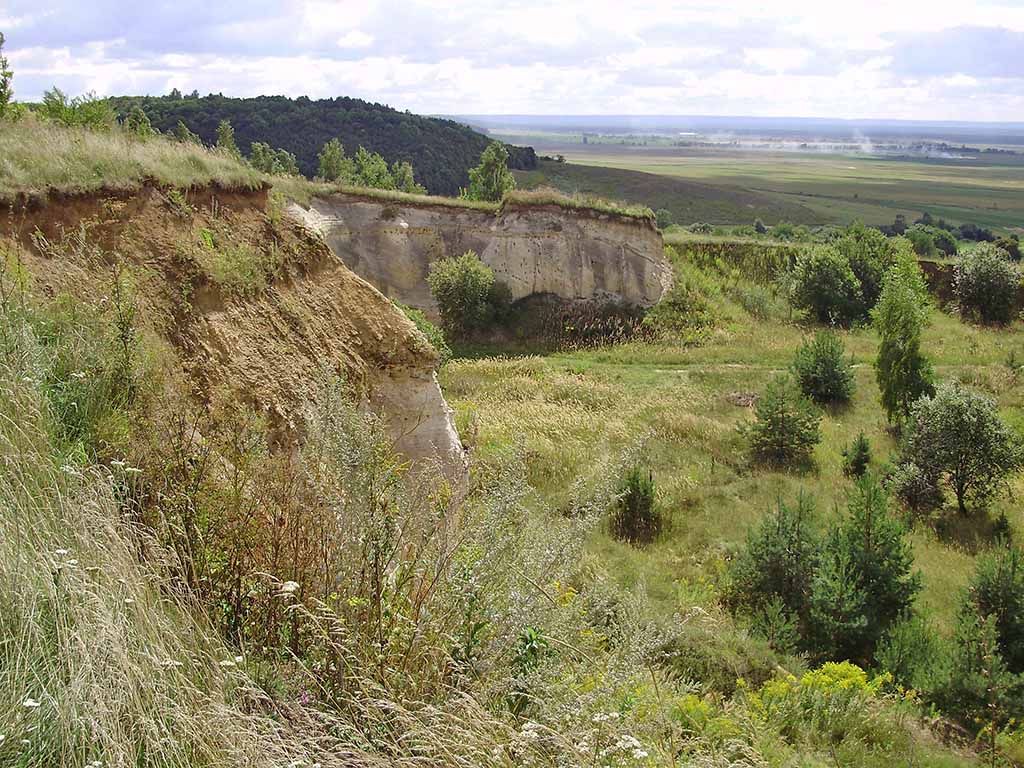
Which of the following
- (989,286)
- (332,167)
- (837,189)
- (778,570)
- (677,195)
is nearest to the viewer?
(778,570)

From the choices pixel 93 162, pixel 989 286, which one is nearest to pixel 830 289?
pixel 989 286

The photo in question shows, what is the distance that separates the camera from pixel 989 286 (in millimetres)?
29500

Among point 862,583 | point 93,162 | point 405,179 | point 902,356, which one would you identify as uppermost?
point 405,179

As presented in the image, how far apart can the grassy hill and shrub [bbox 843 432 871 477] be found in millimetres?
74372

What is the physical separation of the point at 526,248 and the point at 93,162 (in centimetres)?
2095

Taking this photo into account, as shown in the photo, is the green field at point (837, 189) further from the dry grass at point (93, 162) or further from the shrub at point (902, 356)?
the dry grass at point (93, 162)

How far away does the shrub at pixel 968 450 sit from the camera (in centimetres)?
1361

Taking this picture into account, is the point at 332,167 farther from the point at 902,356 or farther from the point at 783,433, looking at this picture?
the point at 783,433

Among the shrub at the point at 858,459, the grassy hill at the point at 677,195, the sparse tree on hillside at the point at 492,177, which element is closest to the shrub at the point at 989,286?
the shrub at the point at 858,459

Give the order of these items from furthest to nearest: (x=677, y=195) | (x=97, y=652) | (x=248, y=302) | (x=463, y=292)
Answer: (x=677, y=195) < (x=463, y=292) < (x=248, y=302) < (x=97, y=652)

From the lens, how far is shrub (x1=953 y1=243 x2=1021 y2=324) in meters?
29.3

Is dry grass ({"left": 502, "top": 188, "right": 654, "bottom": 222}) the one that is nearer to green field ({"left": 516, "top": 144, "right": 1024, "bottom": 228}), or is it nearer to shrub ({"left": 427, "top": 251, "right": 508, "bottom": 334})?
shrub ({"left": 427, "top": 251, "right": 508, "bottom": 334})

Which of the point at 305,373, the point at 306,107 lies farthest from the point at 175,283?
the point at 306,107

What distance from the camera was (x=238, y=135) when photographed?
7519 cm
